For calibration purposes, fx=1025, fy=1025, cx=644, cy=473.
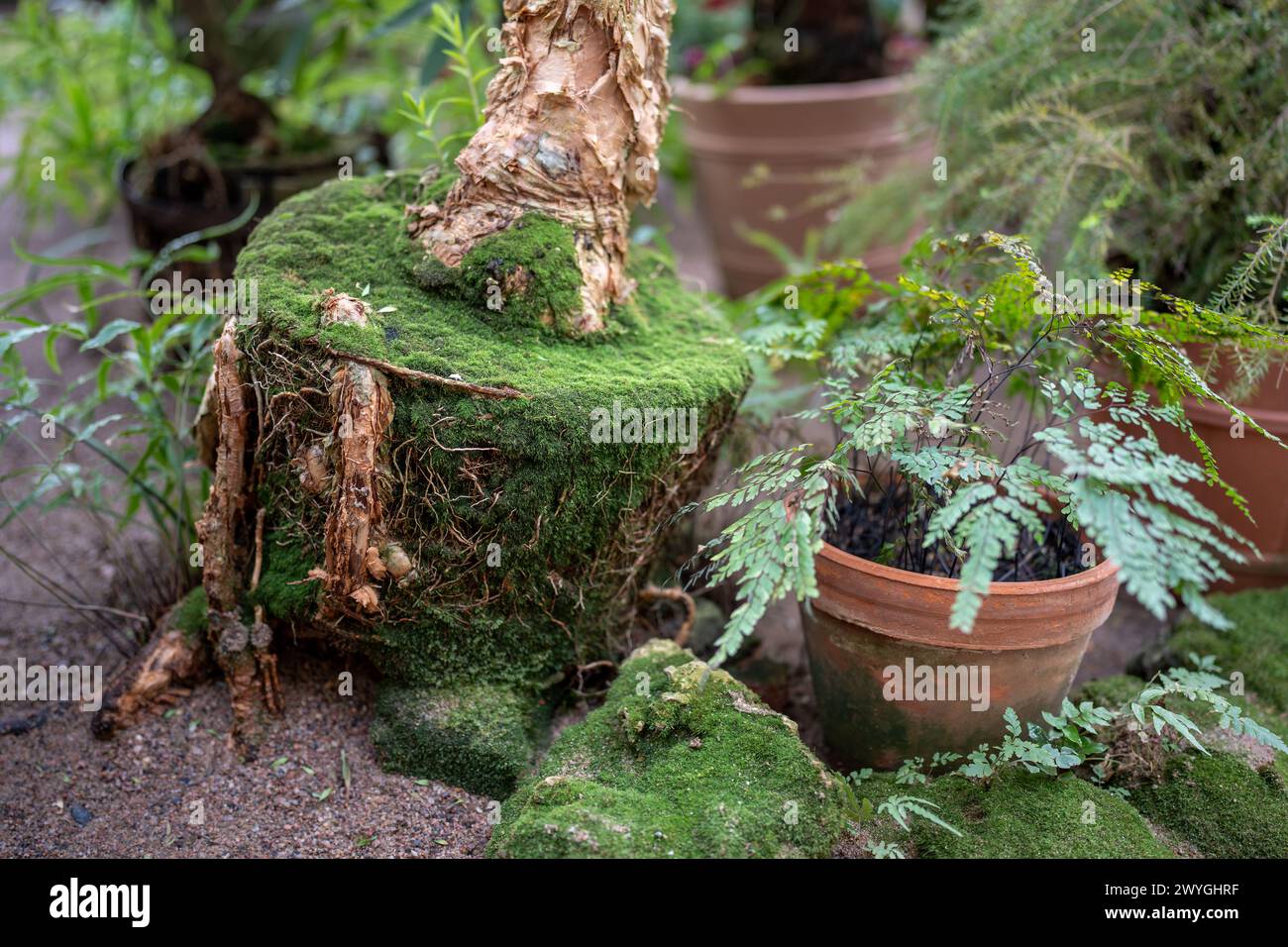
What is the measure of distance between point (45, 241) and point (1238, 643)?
5223mm

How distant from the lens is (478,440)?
2068mm

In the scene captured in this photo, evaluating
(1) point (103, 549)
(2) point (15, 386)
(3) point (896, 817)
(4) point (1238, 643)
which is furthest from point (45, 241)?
(4) point (1238, 643)

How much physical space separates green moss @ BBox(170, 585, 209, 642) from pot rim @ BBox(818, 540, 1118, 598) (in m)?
1.46

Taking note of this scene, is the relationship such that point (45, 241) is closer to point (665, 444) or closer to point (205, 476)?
point (205, 476)

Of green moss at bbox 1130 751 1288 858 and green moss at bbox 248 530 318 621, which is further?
green moss at bbox 248 530 318 621

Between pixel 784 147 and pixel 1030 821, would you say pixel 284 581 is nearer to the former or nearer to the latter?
pixel 1030 821

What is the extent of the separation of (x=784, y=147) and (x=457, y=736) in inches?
130

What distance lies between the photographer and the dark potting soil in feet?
7.75

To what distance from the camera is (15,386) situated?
96.8 inches

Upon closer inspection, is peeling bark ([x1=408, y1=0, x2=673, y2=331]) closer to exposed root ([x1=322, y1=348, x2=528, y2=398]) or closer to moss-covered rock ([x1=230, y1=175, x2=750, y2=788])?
moss-covered rock ([x1=230, y1=175, x2=750, y2=788])

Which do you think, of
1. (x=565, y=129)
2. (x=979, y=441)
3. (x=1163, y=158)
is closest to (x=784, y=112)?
(x=1163, y=158)

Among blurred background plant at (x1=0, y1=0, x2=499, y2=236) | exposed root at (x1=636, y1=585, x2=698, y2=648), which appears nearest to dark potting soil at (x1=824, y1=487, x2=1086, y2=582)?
exposed root at (x1=636, y1=585, x2=698, y2=648)

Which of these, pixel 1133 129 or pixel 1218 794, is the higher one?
pixel 1133 129

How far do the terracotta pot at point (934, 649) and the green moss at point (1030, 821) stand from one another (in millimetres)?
143
